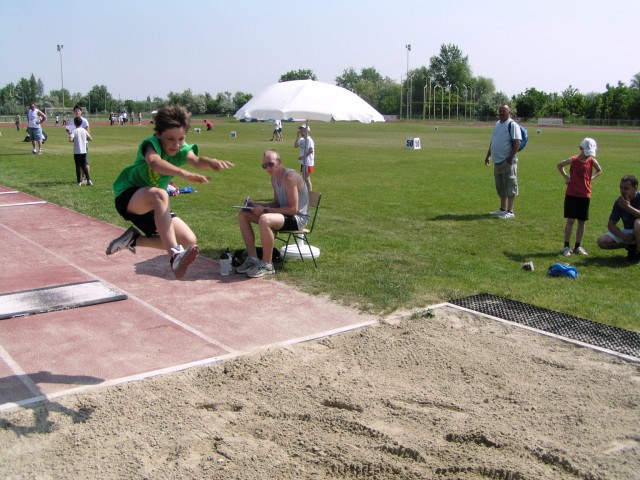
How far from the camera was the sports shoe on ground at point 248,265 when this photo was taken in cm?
822

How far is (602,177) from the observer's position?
20938mm

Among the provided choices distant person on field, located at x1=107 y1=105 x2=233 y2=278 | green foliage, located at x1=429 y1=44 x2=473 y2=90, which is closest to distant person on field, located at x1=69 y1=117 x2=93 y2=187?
distant person on field, located at x1=107 y1=105 x2=233 y2=278

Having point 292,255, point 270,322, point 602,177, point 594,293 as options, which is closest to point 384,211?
point 292,255

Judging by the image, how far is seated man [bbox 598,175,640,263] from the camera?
9148 mm

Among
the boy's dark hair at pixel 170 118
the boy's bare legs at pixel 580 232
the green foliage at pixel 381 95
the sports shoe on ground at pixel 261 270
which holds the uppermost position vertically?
the green foliage at pixel 381 95

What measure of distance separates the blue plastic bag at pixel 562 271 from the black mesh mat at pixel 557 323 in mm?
1416

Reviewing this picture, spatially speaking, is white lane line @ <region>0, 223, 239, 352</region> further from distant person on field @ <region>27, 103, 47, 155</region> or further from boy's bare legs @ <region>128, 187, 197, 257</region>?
distant person on field @ <region>27, 103, 47, 155</region>

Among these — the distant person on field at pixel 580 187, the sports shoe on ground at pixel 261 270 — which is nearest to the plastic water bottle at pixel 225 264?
the sports shoe on ground at pixel 261 270

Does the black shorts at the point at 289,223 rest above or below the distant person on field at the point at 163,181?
below

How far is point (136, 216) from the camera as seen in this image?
5.72m

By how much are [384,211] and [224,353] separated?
8.45 metres

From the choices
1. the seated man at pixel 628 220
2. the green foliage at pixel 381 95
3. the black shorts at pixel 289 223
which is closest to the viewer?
the black shorts at pixel 289 223

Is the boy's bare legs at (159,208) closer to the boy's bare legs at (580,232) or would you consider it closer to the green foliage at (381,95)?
the boy's bare legs at (580,232)

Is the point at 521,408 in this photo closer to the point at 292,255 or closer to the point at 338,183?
the point at 292,255
